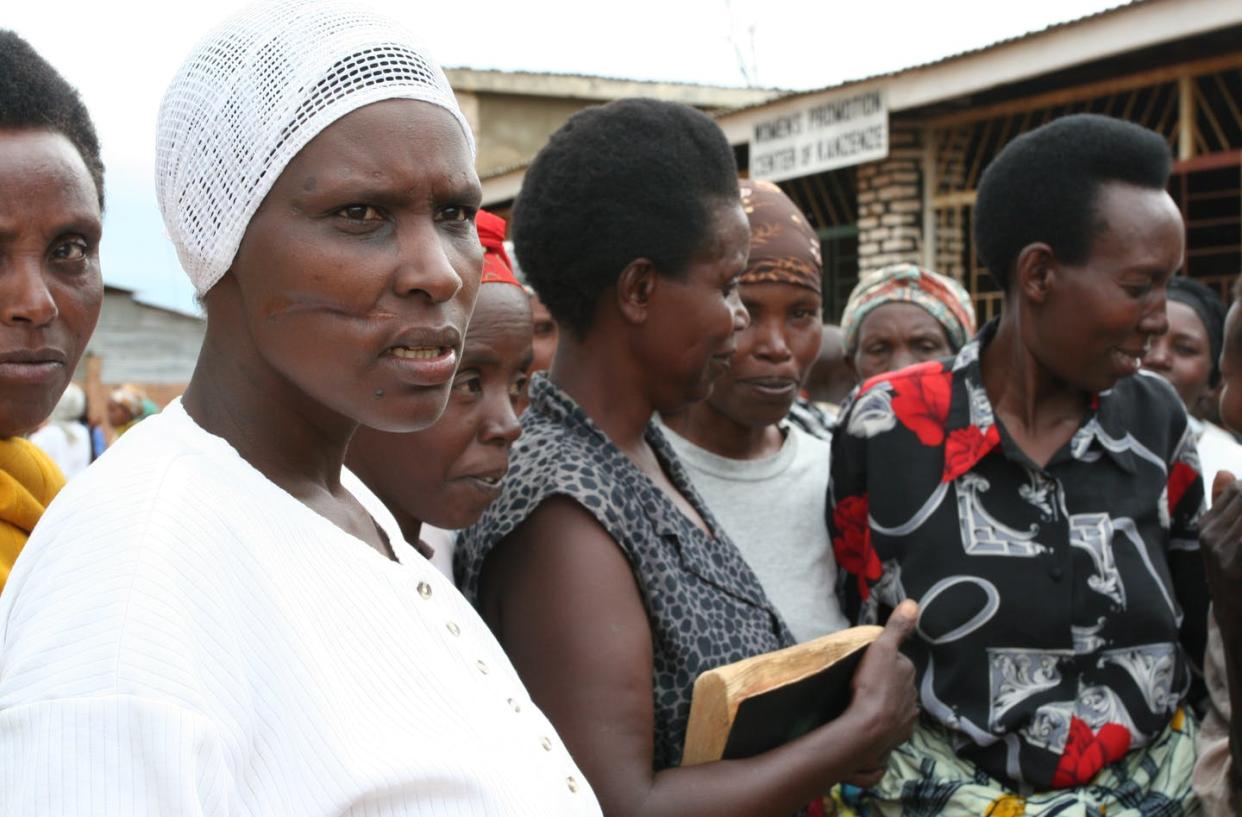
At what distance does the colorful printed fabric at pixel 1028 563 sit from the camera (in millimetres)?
2479

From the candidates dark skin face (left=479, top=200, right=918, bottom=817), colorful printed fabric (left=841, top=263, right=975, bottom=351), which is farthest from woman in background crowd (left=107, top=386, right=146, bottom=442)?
dark skin face (left=479, top=200, right=918, bottom=817)

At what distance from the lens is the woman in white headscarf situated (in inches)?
37.1

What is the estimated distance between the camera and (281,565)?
112 centimetres

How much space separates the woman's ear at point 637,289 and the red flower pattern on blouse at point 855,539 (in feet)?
2.64

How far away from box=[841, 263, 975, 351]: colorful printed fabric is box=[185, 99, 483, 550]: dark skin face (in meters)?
3.30

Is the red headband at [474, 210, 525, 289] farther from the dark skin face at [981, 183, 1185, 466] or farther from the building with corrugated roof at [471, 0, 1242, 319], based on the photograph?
the building with corrugated roof at [471, 0, 1242, 319]

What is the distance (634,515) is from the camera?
206cm

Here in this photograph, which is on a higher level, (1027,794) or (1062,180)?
(1062,180)

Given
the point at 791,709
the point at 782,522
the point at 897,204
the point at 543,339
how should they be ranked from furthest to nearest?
the point at 897,204 → the point at 543,339 → the point at 782,522 → the point at 791,709

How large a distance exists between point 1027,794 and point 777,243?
4.67ft

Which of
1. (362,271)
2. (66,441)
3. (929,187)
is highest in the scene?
(362,271)

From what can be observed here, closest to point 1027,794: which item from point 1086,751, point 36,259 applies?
point 1086,751

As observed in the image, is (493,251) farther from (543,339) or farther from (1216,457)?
(1216,457)

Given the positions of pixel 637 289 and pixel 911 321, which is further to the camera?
pixel 911 321
